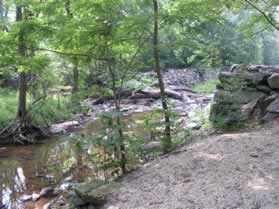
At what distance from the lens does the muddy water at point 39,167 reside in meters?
Answer: 5.75

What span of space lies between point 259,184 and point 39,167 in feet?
15.8

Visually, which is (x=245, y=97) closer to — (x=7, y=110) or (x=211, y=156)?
(x=211, y=156)

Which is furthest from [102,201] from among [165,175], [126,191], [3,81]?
[3,81]

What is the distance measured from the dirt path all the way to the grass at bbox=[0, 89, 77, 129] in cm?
523

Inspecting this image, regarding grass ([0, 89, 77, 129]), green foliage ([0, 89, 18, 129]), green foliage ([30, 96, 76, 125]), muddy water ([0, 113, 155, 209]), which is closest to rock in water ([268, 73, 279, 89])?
muddy water ([0, 113, 155, 209])

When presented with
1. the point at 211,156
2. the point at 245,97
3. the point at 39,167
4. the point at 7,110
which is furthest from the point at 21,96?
the point at 211,156

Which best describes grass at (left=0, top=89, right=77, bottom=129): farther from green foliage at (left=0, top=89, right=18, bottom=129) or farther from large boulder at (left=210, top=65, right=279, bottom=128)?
large boulder at (left=210, top=65, right=279, bottom=128)

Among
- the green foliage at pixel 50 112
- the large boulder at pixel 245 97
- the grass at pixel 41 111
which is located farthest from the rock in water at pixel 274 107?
the green foliage at pixel 50 112

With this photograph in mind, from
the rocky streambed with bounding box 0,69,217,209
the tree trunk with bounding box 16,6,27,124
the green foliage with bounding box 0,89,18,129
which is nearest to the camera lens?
the rocky streambed with bounding box 0,69,217,209

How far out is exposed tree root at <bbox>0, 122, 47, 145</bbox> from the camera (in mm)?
9016

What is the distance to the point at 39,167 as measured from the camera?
7.14m

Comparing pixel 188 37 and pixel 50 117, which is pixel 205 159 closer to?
pixel 188 37

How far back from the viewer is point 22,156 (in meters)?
8.01

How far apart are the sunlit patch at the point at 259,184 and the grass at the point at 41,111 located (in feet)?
20.9
